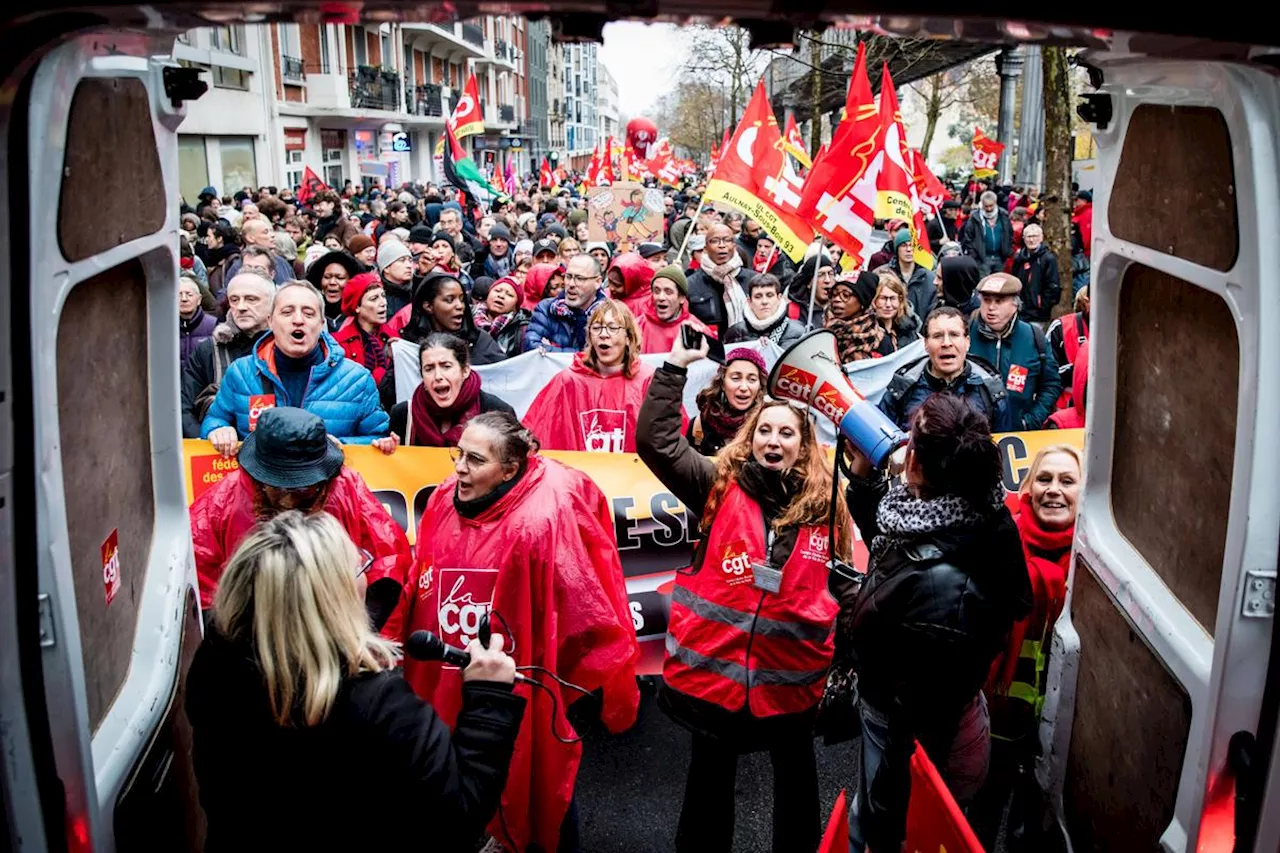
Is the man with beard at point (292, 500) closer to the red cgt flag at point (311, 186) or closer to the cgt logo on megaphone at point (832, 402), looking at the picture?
the cgt logo on megaphone at point (832, 402)

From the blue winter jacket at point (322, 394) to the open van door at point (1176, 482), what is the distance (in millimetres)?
3072

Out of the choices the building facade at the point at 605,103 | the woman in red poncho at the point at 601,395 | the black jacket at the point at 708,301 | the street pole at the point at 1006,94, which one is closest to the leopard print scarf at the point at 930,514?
the woman in red poncho at the point at 601,395

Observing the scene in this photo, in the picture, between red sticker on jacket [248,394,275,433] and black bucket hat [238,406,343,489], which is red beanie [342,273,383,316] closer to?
red sticker on jacket [248,394,275,433]

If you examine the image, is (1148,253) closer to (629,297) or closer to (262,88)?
(629,297)

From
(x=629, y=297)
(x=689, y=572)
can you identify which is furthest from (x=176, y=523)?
(x=629, y=297)

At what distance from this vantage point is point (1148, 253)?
6.98 feet

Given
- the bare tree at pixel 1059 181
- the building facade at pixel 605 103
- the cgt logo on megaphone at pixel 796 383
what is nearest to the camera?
the cgt logo on megaphone at pixel 796 383

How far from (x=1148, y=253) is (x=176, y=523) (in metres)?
2.29

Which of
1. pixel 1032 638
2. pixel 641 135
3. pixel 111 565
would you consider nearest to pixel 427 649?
pixel 111 565

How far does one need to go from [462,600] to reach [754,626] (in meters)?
0.92

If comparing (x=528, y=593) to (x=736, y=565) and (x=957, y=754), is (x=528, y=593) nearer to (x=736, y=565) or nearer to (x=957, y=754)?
(x=736, y=565)

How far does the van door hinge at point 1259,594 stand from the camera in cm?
169

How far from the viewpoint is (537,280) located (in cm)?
822

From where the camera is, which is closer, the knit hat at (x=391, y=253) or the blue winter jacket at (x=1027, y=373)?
the blue winter jacket at (x=1027, y=373)
